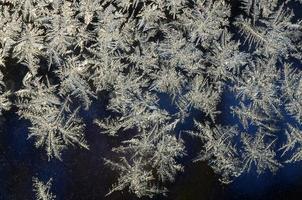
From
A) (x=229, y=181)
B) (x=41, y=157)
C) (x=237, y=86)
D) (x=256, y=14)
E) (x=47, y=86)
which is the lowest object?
(x=41, y=157)

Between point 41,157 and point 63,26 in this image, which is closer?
point 63,26

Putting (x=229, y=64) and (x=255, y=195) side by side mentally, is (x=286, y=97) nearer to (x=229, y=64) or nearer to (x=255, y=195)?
(x=229, y=64)

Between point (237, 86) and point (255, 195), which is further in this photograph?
point (255, 195)

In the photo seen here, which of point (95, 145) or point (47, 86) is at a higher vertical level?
point (47, 86)

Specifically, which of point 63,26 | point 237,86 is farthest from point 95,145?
point 237,86

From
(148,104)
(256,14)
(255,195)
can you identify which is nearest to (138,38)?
(148,104)

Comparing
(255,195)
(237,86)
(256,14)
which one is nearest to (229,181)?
(255,195)

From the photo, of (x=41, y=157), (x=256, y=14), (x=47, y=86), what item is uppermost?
(x=256, y=14)

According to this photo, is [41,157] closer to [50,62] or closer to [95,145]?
[95,145]

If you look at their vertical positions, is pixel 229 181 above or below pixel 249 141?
below
